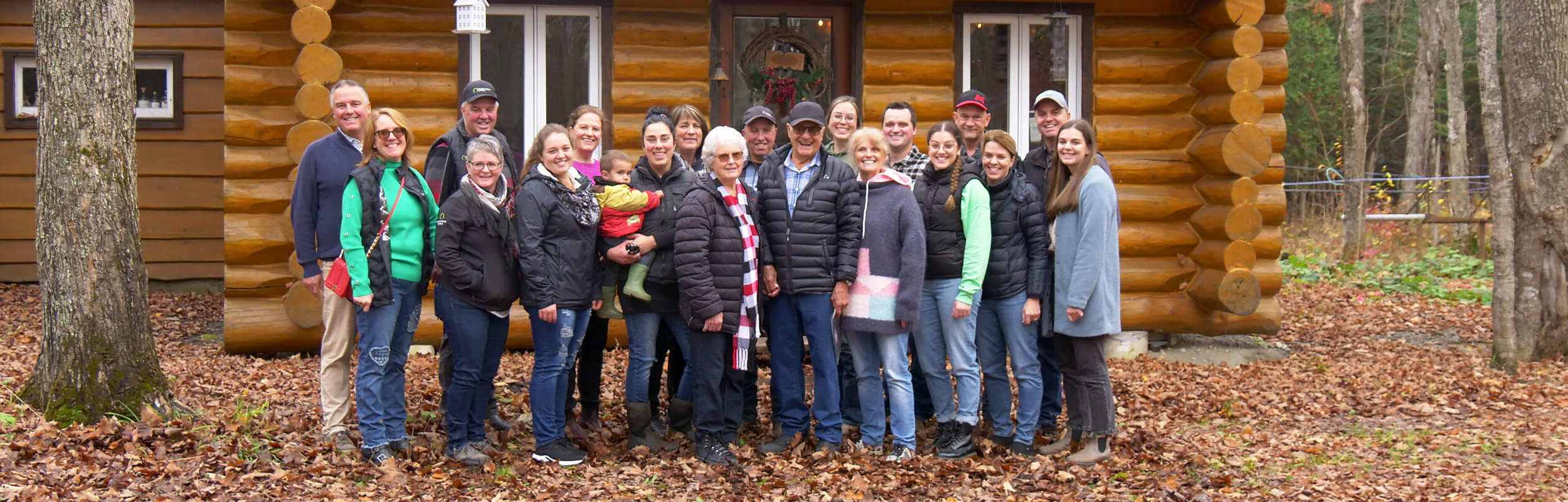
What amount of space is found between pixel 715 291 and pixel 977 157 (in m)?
1.60

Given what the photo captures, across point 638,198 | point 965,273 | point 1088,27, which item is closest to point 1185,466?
point 965,273

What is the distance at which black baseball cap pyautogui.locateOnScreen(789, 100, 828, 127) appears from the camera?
605 cm

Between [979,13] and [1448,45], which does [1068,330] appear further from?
[1448,45]

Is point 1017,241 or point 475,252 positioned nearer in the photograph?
point 475,252

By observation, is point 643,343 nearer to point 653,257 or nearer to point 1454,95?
point 653,257

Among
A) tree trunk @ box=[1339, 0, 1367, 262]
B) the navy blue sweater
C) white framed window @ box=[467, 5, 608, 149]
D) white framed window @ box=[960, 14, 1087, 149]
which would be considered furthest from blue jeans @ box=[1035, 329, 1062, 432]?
tree trunk @ box=[1339, 0, 1367, 262]

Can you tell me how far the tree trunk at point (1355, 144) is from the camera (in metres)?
17.5

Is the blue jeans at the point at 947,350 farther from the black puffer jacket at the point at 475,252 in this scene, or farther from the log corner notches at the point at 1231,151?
the log corner notches at the point at 1231,151

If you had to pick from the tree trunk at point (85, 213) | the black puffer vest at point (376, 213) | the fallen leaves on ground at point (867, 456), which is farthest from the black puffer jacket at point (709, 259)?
the tree trunk at point (85, 213)

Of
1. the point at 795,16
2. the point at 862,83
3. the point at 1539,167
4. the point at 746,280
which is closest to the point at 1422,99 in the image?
the point at 1539,167

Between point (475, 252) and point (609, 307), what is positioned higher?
point (475, 252)

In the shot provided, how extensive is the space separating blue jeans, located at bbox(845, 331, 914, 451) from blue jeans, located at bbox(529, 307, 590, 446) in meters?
1.40

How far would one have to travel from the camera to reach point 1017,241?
6.15 meters

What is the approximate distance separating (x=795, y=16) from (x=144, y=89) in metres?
6.84
